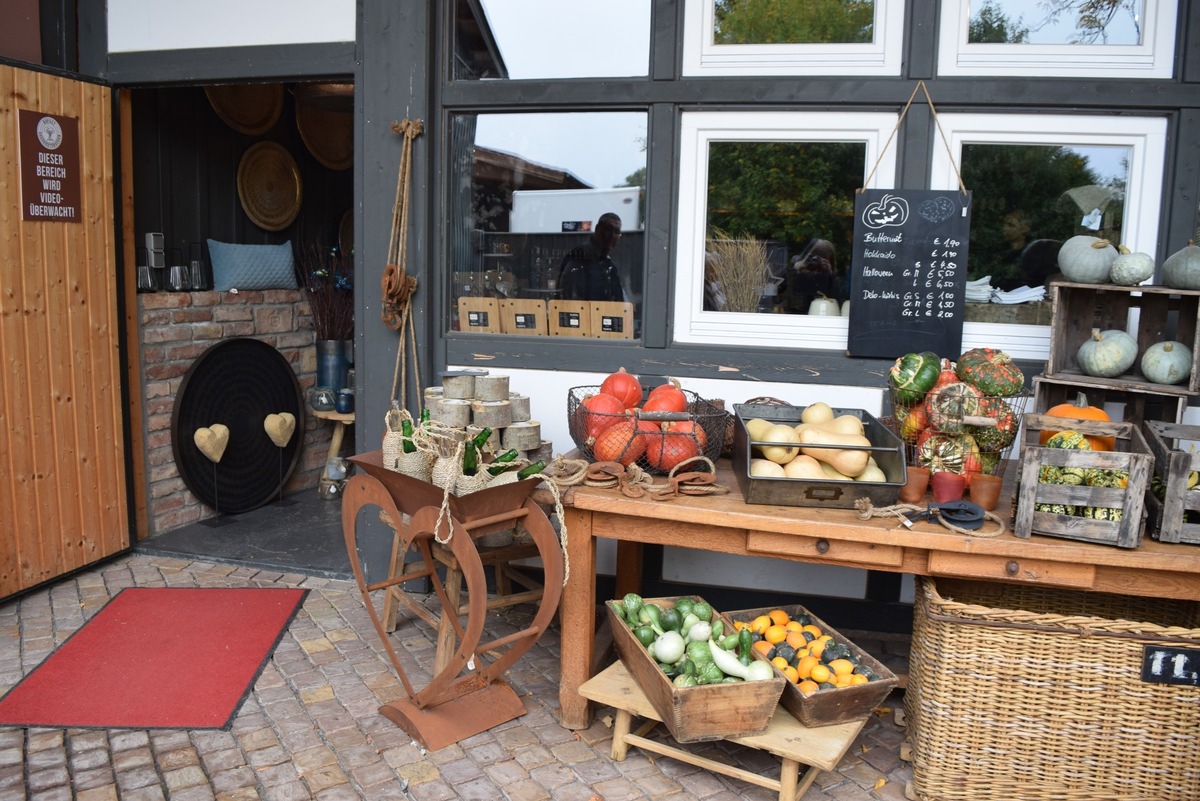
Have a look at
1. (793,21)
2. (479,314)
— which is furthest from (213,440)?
(793,21)

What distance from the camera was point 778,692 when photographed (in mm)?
3049

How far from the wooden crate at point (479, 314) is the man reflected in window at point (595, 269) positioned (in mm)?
367

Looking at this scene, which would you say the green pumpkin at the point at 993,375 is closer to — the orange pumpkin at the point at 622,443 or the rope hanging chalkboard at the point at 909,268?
the rope hanging chalkboard at the point at 909,268

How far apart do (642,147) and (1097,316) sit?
2164 millimetres

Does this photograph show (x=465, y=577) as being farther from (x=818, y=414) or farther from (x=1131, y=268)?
(x=1131, y=268)

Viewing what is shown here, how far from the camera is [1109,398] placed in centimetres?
404

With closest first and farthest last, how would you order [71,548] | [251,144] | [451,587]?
[451,587] → [71,548] → [251,144]

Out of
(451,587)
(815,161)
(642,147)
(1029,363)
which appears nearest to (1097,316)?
(1029,363)

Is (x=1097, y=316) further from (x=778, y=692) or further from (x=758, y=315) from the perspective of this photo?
(x=778, y=692)

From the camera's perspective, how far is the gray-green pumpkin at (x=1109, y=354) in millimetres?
3762

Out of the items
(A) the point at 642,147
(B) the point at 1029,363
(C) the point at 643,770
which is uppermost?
(A) the point at 642,147

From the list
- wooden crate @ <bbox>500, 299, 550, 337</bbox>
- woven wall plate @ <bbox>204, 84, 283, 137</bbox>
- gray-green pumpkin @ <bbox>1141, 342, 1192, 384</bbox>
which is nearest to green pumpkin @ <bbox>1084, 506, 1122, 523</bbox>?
gray-green pumpkin @ <bbox>1141, 342, 1192, 384</bbox>

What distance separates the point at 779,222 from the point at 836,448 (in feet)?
4.89

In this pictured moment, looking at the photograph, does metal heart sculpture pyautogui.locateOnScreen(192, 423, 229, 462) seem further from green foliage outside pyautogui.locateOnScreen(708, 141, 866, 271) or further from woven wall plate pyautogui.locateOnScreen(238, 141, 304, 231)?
green foliage outside pyautogui.locateOnScreen(708, 141, 866, 271)
